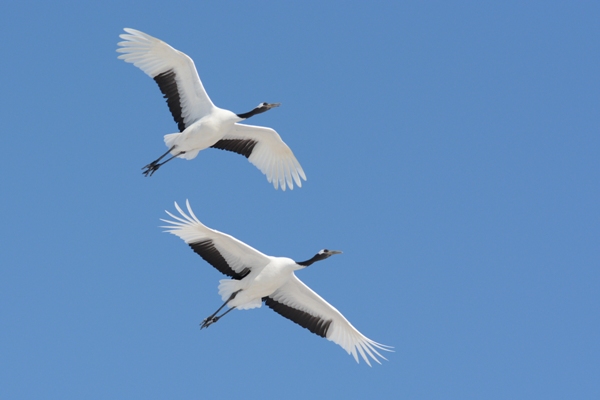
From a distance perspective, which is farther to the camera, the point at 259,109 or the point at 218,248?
the point at 259,109

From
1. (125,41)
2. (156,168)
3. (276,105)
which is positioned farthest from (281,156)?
(125,41)

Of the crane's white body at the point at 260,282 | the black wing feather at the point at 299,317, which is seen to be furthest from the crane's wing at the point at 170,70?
the black wing feather at the point at 299,317

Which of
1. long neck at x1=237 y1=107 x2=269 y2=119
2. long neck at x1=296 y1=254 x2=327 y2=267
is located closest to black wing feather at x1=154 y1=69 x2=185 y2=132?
long neck at x1=237 y1=107 x2=269 y2=119

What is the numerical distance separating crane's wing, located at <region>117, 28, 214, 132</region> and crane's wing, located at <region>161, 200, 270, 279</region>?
3185 millimetres

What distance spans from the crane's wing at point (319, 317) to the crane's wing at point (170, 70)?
196 inches

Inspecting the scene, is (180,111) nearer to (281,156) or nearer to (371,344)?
(281,156)

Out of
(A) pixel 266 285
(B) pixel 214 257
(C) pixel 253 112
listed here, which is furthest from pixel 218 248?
(C) pixel 253 112

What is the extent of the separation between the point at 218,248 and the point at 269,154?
4.29 m

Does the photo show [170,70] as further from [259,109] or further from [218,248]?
[218,248]

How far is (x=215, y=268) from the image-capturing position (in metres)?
25.6

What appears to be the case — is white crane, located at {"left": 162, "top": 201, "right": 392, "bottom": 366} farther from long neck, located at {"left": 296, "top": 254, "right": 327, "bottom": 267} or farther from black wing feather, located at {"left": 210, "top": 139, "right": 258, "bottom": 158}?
black wing feather, located at {"left": 210, "top": 139, "right": 258, "bottom": 158}

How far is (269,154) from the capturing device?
94.1 ft

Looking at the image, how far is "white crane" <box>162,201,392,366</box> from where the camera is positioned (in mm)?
24938

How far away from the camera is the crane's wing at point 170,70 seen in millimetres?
26422
